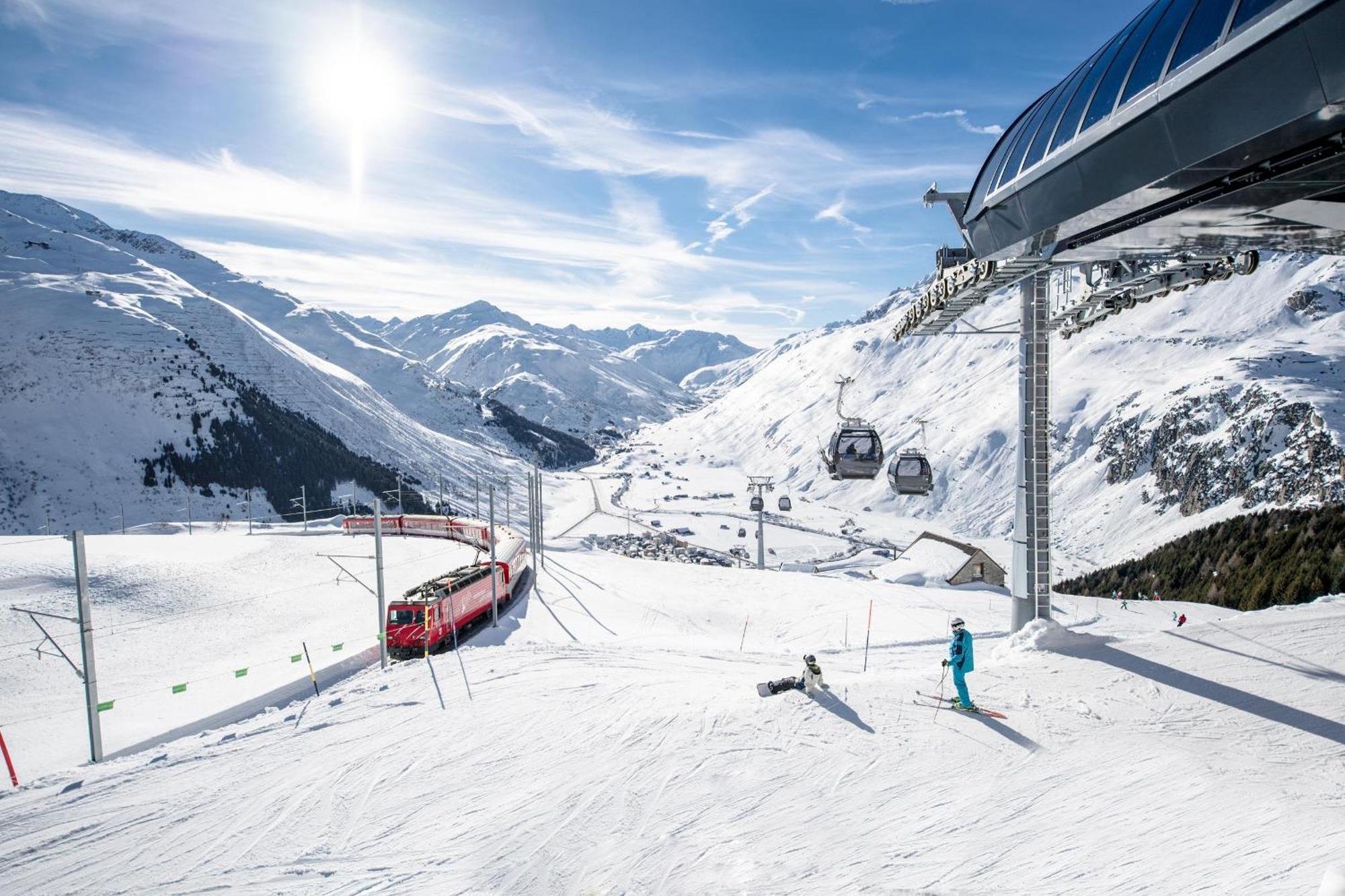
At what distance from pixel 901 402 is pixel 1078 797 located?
154765 millimetres

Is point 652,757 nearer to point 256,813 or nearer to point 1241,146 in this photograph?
point 256,813

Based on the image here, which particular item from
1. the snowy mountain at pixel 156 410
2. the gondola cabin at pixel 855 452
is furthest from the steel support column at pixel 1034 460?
the snowy mountain at pixel 156 410

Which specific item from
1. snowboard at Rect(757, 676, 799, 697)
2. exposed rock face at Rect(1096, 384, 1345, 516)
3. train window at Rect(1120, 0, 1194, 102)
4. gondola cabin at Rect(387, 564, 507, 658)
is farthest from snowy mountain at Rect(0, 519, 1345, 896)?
exposed rock face at Rect(1096, 384, 1345, 516)

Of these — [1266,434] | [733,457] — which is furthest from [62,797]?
[733,457]

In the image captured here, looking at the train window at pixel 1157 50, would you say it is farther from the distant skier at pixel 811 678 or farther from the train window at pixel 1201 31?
the distant skier at pixel 811 678

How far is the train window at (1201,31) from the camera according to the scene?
19.6ft

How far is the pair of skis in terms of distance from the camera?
32.9 feet

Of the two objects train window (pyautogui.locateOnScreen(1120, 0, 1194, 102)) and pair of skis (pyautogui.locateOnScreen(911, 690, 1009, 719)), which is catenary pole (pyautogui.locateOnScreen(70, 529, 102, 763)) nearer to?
pair of skis (pyautogui.locateOnScreen(911, 690, 1009, 719))

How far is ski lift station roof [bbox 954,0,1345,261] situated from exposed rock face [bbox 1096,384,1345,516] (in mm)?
81937

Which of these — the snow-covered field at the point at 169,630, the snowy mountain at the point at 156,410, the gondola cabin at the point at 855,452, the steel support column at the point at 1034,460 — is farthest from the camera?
the snowy mountain at the point at 156,410

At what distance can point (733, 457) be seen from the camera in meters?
180

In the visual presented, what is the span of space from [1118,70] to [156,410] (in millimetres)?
105759

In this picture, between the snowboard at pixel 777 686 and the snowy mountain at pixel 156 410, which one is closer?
the snowboard at pixel 777 686

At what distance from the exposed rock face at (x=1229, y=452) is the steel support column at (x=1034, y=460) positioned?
76237 mm
